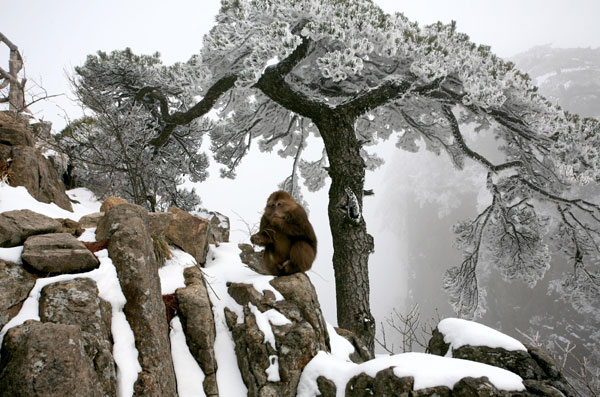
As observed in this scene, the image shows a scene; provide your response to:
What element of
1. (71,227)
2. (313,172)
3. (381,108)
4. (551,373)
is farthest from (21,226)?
(381,108)

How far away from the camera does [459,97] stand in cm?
658

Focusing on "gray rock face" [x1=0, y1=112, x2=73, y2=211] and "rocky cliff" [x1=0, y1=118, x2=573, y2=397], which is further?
"gray rock face" [x1=0, y1=112, x2=73, y2=211]

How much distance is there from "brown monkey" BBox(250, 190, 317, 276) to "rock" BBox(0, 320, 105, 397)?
218 cm

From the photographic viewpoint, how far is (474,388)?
2441 mm

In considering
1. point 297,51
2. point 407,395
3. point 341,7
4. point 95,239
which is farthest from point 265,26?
point 407,395

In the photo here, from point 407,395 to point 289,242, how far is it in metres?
1.95

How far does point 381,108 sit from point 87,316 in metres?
7.47

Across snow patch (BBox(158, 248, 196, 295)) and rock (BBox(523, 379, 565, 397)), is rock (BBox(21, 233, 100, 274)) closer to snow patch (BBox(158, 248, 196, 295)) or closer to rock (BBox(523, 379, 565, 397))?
snow patch (BBox(158, 248, 196, 295))

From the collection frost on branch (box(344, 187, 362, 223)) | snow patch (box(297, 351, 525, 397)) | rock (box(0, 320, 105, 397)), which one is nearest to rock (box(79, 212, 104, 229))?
Result: rock (box(0, 320, 105, 397))

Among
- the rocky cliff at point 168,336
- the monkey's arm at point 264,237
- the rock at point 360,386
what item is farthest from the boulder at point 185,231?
the rock at point 360,386

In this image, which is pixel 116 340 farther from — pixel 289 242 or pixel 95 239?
pixel 289 242

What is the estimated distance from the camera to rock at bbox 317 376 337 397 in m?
2.95

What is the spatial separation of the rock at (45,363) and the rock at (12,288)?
0.18 meters

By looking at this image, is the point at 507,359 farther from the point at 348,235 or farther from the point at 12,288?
the point at 12,288
